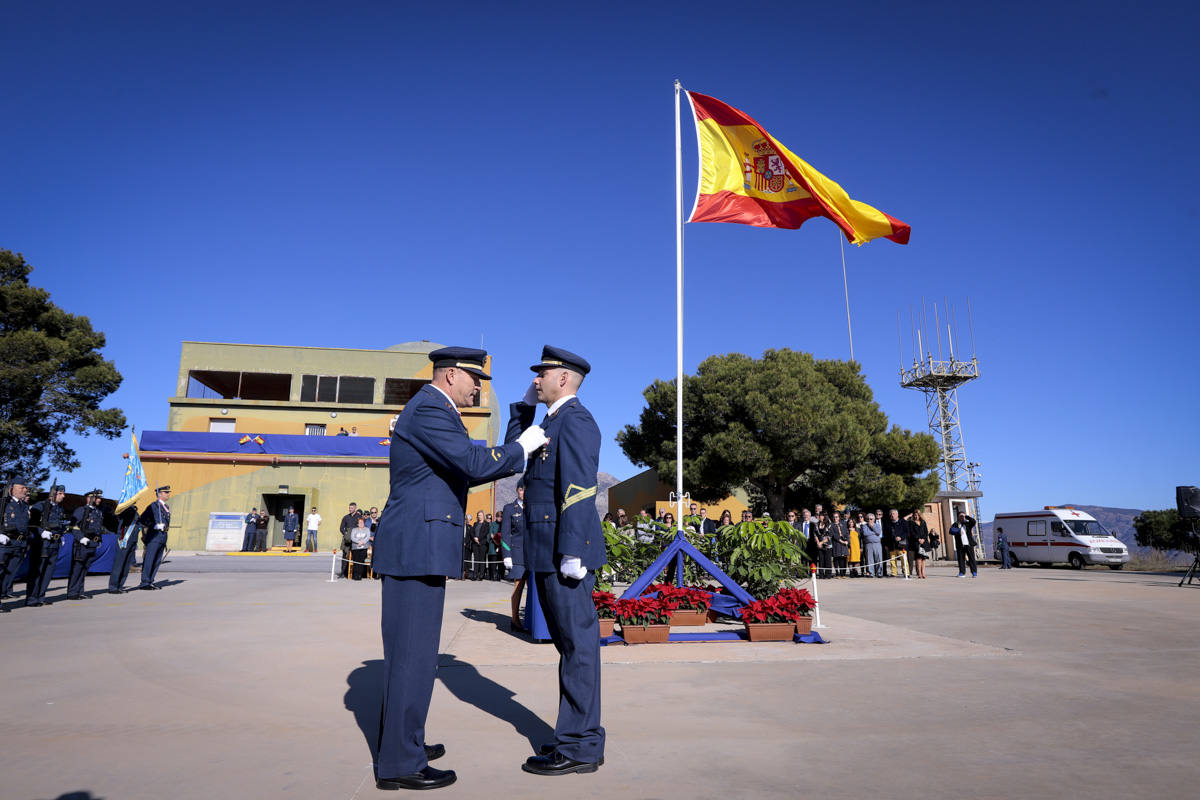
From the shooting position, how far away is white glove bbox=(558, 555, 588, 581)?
338 cm

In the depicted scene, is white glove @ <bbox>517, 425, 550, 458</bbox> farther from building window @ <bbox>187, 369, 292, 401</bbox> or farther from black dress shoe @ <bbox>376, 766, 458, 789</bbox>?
building window @ <bbox>187, 369, 292, 401</bbox>

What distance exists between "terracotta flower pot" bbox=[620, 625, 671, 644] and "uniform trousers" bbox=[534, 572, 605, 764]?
134 inches

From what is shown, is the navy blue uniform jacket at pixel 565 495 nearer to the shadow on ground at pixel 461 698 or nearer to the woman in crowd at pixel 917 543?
the shadow on ground at pixel 461 698

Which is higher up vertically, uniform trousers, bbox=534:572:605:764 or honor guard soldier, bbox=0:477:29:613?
honor guard soldier, bbox=0:477:29:613

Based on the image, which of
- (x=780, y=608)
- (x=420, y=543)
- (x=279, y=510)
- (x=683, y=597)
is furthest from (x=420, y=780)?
(x=279, y=510)

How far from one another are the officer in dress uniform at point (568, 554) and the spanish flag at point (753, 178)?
19.8ft

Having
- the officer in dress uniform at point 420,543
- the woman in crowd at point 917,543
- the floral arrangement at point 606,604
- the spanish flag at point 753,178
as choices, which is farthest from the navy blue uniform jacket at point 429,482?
the woman in crowd at point 917,543

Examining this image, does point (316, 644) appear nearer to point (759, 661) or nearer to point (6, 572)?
point (759, 661)

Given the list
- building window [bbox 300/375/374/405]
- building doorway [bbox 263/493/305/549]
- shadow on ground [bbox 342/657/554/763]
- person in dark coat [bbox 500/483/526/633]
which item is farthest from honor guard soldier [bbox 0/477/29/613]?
building window [bbox 300/375/374/405]

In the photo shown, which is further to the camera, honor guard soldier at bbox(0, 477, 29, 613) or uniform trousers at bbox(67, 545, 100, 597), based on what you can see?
uniform trousers at bbox(67, 545, 100, 597)

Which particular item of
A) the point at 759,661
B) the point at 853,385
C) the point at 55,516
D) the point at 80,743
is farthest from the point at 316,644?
the point at 853,385

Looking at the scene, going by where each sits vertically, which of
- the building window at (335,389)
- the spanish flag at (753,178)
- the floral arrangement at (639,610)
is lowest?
the floral arrangement at (639,610)

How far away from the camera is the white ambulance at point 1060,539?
2269 centimetres

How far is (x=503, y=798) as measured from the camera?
2809 mm
